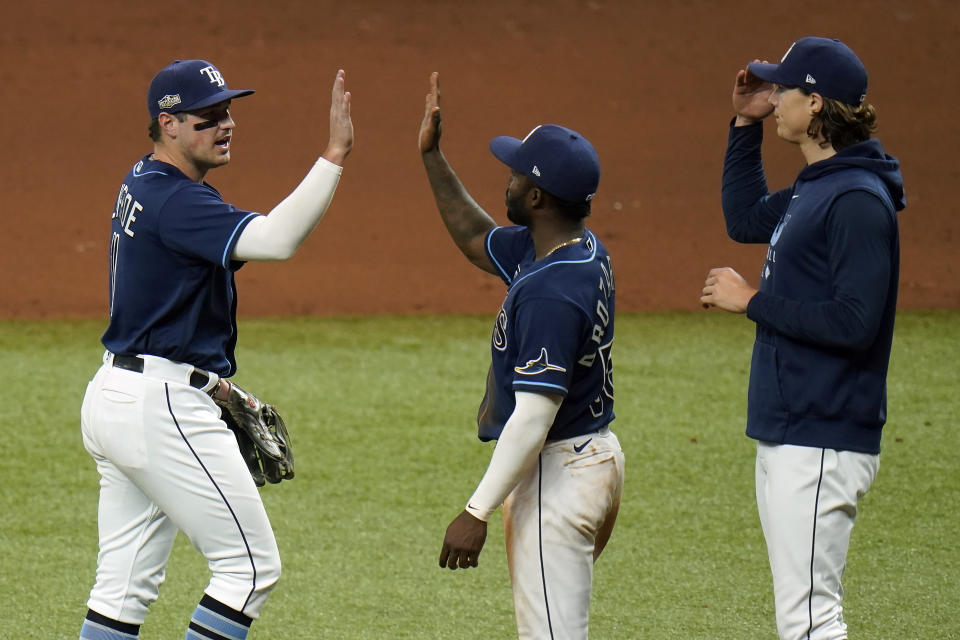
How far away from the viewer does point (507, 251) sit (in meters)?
3.01

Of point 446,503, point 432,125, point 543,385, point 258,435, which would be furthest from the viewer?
point 446,503

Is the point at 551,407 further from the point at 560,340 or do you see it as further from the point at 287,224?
the point at 287,224

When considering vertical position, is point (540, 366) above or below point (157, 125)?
below

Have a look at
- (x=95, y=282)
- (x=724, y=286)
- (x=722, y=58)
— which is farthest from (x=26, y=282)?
(x=724, y=286)

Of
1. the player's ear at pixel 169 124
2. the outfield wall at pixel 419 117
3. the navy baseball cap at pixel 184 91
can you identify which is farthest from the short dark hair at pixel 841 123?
the outfield wall at pixel 419 117

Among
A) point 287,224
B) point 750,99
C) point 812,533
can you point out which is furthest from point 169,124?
point 812,533

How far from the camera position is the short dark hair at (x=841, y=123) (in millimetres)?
2713

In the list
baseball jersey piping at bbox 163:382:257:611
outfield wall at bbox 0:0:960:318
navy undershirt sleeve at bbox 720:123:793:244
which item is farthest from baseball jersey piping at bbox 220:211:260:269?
outfield wall at bbox 0:0:960:318

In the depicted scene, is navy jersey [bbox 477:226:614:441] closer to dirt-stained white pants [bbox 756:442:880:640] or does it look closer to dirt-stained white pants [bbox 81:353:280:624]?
dirt-stained white pants [bbox 756:442:880:640]

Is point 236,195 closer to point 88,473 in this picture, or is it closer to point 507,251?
point 88,473

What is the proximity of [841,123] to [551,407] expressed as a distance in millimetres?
937

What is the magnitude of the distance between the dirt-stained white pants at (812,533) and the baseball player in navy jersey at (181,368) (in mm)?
1242

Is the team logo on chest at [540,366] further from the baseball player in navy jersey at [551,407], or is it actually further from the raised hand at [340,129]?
the raised hand at [340,129]

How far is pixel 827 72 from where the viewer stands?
2709 millimetres
